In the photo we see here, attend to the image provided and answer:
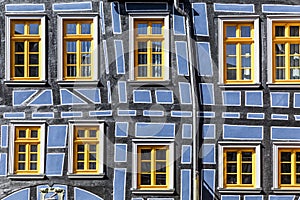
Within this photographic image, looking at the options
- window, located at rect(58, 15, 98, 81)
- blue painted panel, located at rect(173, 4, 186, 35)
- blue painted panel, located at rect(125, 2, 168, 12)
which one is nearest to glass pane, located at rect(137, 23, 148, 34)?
blue painted panel, located at rect(125, 2, 168, 12)

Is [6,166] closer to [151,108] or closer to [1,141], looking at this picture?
[1,141]

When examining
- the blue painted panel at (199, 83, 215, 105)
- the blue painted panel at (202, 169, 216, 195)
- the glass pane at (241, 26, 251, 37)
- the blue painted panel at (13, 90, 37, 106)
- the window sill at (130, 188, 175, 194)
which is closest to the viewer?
the window sill at (130, 188, 175, 194)

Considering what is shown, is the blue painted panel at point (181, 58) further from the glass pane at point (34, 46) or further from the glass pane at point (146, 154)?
the glass pane at point (34, 46)

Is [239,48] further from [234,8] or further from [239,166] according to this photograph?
[239,166]

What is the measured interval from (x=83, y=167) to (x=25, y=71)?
8.26 ft

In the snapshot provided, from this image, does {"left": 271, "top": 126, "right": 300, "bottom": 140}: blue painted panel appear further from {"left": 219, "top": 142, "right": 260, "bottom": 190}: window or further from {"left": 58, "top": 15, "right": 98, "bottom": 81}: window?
{"left": 58, "top": 15, "right": 98, "bottom": 81}: window

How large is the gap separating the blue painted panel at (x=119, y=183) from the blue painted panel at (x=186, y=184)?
1.28 m

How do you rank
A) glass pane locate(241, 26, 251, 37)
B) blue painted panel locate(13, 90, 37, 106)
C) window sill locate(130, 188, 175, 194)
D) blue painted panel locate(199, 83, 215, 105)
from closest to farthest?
window sill locate(130, 188, 175, 194), blue painted panel locate(199, 83, 215, 105), blue painted panel locate(13, 90, 37, 106), glass pane locate(241, 26, 251, 37)

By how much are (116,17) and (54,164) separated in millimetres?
3538

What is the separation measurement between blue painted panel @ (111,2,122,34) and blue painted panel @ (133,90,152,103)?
1434 mm

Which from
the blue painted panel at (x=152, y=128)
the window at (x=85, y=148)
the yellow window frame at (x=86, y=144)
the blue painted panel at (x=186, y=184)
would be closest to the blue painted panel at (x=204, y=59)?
Answer: the blue painted panel at (x=152, y=128)

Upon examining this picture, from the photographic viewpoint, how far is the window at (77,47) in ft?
80.4

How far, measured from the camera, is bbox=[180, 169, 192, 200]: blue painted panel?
24062mm

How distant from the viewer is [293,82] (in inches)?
959
